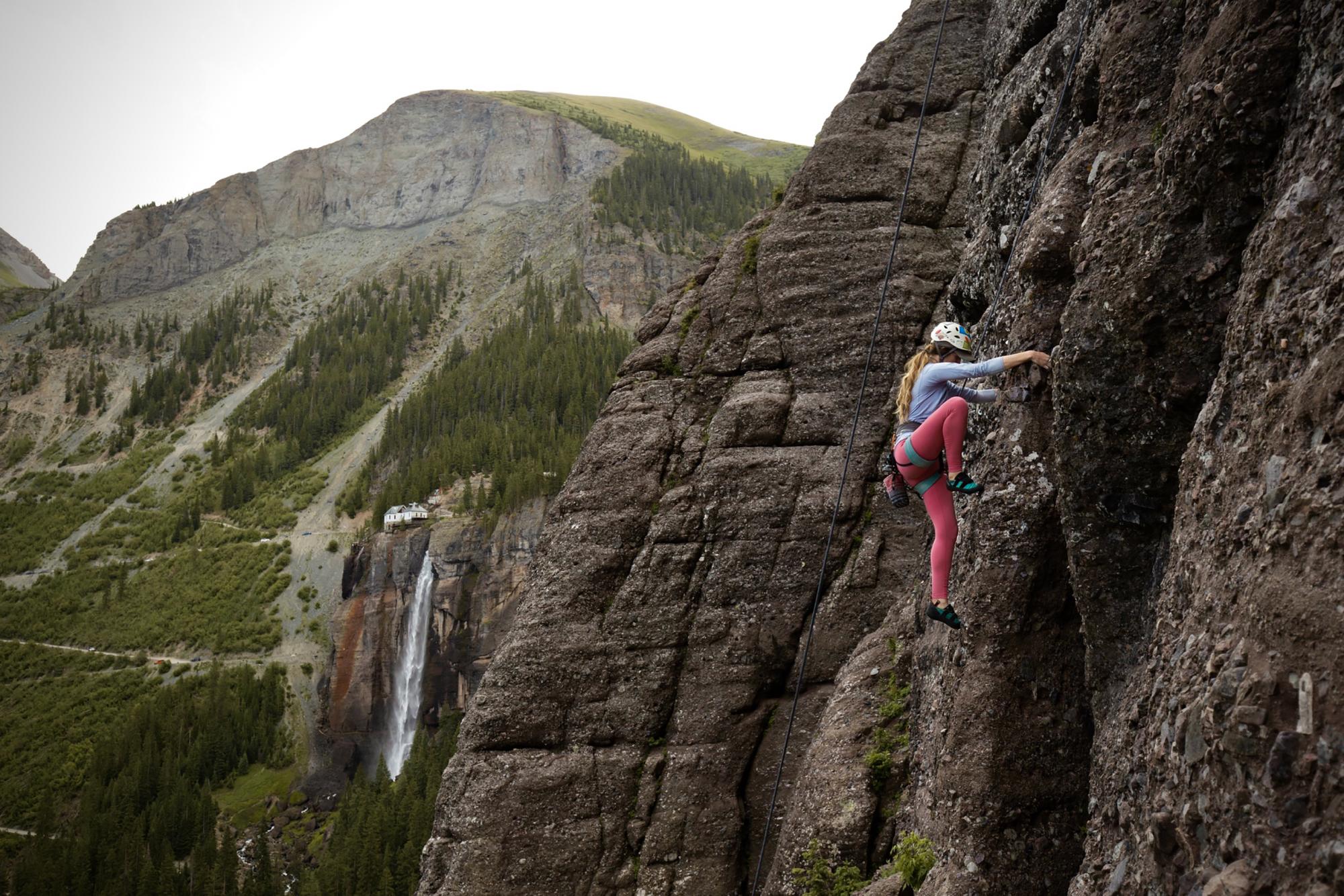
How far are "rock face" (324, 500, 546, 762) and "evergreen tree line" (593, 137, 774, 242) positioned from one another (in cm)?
9394

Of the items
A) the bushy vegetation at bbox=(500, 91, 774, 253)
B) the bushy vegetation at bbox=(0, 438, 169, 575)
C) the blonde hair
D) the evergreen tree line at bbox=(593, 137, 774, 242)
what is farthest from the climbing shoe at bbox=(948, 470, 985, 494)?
the evergreen tree line at bbox=(593, 137, 774, 242)

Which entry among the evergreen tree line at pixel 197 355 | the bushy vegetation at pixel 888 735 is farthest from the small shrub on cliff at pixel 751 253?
the evergreen tree line at pixel 197 355

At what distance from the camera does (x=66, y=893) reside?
66.8 meters

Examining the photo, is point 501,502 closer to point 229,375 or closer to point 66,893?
point 66,893

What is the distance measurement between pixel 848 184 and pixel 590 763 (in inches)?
524

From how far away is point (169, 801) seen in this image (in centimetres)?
7725

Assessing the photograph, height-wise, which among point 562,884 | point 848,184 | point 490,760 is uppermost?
point 848,184

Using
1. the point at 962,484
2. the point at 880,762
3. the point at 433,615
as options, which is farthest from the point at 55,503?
the point at 962,484

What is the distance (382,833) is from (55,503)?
385 ft

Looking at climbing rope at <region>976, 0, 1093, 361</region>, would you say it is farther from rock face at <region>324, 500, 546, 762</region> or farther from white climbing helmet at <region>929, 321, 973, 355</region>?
rock face at <region>324, 500, 546, 762</region>

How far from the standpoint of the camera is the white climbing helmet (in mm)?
9164

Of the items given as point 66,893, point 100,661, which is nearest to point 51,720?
point 100,661

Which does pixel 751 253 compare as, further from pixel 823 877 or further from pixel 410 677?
pixel 410 677

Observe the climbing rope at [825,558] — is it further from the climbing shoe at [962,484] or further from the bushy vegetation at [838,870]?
the climbing shoe at [962,484]
